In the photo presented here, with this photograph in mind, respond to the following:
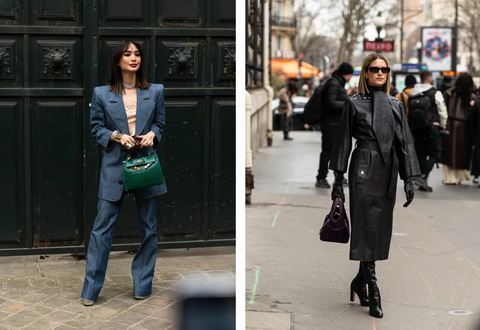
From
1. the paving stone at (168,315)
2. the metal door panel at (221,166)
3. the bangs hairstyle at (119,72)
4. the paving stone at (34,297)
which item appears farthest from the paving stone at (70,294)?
the metal door panel at (221,166)

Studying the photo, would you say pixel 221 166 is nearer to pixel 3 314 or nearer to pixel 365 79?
pixel 365 79

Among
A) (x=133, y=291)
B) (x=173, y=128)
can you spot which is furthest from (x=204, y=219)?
(x=133, y=291)

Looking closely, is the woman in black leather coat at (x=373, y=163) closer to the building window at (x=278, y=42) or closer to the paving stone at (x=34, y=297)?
the paving stone at (x=34, y=297)

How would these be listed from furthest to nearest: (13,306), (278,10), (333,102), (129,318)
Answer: (278,10)
(333,102)
(13,306)
(129,318)

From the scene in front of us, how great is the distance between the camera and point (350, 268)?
7.05 metres

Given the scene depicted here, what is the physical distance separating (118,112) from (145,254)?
3.44 ft

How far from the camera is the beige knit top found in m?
5.63

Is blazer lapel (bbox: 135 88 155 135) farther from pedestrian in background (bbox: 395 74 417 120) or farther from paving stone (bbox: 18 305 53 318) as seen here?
pedestrian in background (bbox: 395 74 417 120)

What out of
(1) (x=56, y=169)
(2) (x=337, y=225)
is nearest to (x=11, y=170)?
(1) (x=56, y=169)

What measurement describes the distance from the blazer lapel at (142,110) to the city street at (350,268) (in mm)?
1518

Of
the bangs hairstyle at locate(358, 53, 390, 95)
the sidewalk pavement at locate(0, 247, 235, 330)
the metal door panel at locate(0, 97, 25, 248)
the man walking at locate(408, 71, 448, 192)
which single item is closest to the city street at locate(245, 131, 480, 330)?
the sidewalk pavement at locate(0, 247, 235, 330)

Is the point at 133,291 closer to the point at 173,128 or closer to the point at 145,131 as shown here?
the point at 145,131

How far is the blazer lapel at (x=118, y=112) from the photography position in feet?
18.2

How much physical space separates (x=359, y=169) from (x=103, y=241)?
1.89 m
